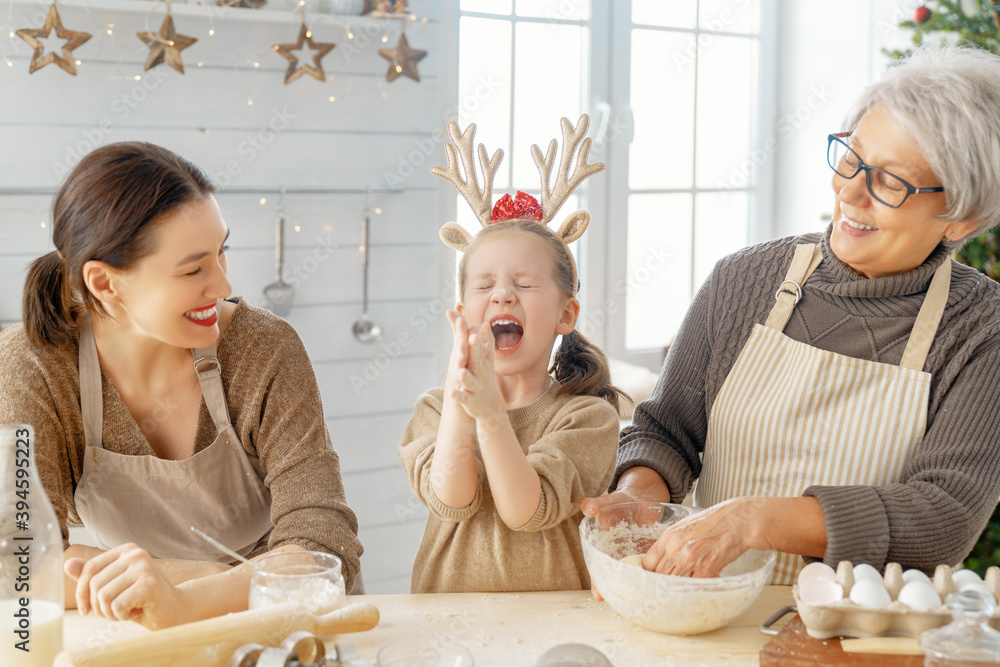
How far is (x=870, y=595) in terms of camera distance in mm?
1049

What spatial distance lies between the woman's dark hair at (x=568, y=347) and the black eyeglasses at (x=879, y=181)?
1.60 ft

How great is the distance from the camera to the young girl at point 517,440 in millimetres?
1302

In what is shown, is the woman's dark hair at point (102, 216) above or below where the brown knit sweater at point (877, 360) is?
above

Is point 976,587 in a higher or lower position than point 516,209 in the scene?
lower

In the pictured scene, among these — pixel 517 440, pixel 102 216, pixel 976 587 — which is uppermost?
pixel 102 216

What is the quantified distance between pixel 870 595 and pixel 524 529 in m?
0.49

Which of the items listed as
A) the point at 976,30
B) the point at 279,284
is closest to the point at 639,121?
the point at 976,30

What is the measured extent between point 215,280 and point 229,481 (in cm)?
36

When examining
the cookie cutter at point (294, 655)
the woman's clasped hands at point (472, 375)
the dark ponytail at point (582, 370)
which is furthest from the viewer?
the dark ponytail at point (582, 370)

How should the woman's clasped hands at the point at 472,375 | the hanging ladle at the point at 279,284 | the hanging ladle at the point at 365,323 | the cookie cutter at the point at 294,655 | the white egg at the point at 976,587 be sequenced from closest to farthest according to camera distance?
1. the cookie cutter at the point at 294,655
2. the white egg at the point at 976,587
3. the woman's clasped hands at the point at 472,375
4. the hanging ladle at the point at 279,284
5. the hanging ladle at the point at 365,323

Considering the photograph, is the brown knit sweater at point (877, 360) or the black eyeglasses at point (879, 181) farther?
the black eyeglasses at point (879, 181)

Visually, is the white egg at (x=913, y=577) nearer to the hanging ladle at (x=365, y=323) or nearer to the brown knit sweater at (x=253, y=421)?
the brown knit sweater at (x=253, y=421)

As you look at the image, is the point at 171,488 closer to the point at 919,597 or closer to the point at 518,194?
the point at 518,194

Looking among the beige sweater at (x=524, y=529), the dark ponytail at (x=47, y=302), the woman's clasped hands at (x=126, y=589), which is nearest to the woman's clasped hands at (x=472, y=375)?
the beige sweater at (x=524, y=529)
